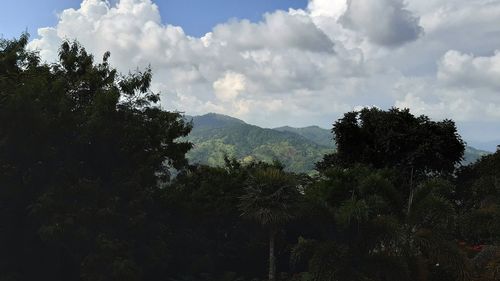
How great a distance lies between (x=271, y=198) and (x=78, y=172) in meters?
9.12

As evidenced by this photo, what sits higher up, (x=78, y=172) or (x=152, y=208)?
(x=78, y=172)

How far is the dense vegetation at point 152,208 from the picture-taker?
19.5 meters

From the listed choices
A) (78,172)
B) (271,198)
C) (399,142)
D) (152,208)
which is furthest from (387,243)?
(399,142)

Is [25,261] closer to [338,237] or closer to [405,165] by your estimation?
[338,237]

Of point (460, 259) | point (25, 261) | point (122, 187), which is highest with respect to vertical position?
point (122, 187)

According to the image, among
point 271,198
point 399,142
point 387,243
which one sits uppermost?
point 399,142

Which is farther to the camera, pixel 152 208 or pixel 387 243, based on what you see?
pixel 152 208

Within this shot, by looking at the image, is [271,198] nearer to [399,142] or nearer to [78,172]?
[78,172]

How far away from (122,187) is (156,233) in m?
3.19

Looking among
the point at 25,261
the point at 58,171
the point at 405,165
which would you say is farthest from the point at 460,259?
the point at 405,165

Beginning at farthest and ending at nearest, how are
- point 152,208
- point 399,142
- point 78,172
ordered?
point 399,142
point 152,208
point 78,172

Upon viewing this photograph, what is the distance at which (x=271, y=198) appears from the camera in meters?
21.7

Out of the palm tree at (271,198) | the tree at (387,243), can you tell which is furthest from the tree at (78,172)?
the tree at (387,243)

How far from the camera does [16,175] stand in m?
20.0
